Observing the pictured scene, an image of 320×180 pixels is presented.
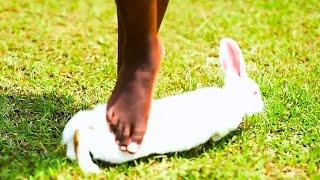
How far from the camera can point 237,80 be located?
8.56 ft

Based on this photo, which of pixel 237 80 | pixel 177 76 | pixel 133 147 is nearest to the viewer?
pixel 133 147

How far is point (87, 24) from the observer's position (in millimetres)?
4023

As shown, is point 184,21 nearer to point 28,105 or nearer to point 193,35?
point 193,35

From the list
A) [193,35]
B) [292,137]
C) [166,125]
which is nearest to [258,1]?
[193,35]

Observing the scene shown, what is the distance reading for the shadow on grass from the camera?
2311 mm

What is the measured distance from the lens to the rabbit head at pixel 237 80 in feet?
8.47

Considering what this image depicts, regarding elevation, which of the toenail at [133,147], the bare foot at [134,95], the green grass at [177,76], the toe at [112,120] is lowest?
the green grass at [177,76]

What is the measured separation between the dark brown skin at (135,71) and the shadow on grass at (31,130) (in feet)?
0.81

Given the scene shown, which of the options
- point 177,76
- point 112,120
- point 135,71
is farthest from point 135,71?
point 177,76

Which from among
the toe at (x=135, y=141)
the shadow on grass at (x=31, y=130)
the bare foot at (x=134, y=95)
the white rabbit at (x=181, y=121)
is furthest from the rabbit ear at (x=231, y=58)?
the shadow on grass at (x=31, y=130)

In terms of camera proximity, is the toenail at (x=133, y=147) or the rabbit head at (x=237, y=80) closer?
the toenail at (x=133, y=147)

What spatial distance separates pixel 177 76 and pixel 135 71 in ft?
2.69

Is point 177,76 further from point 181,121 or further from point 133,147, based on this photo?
point 133,147

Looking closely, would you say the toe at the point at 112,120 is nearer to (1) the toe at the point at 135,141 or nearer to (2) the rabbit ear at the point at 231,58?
(1) the toe at the point at 135,141
